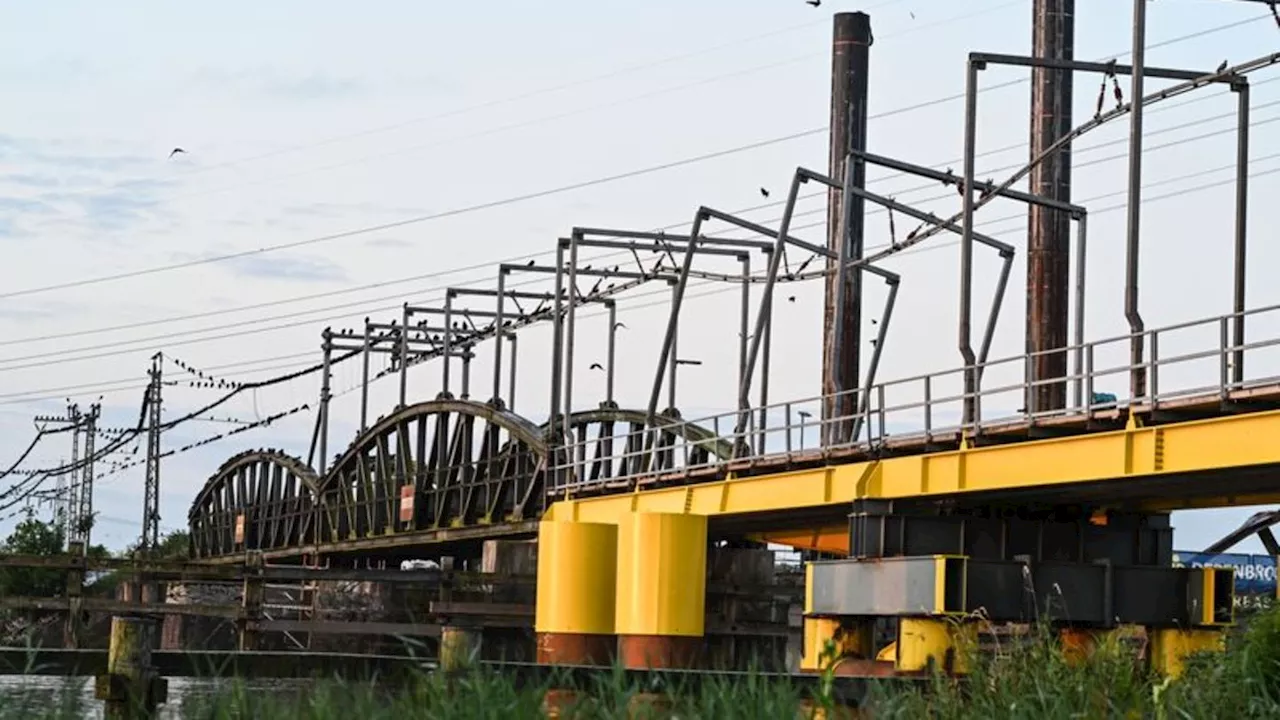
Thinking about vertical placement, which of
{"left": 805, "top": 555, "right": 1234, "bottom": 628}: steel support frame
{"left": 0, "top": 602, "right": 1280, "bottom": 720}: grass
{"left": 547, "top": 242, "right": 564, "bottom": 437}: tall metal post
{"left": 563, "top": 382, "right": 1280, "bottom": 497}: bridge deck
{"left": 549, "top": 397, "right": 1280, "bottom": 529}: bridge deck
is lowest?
{"left": 0, "top": 602, "right": 1280, "bottom": 720}: grass

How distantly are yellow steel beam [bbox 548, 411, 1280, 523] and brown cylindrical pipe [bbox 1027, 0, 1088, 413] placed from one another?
4.83m

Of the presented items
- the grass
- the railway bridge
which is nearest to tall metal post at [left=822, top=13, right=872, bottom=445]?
the railway bridge

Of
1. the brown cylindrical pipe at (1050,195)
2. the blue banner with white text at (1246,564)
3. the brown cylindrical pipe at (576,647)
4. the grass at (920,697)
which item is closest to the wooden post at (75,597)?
the brown cylindrical pipe at (576,647)

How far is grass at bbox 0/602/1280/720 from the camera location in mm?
→ 14344

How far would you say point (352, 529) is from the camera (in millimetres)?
78062

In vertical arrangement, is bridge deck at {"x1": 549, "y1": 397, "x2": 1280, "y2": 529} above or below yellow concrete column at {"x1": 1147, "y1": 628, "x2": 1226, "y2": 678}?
above

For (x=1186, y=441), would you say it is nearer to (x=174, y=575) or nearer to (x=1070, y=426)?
(x=1070, y=426)

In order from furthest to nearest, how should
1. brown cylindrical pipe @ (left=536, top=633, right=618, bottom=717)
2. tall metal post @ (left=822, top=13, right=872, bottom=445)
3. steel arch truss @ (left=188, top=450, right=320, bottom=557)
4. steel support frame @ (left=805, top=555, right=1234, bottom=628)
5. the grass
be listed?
steel arch truss @ (left=188, top=450, right=320, bottom=557) → tall metal post @ (left=822, top=13, right=872, bottom=445) → brown cylindrical pipe @ (left=536, top=633, right=618, bottom=717) → steel support frame @ (left=805, top=555, right=1234, bottom=628) → the grass

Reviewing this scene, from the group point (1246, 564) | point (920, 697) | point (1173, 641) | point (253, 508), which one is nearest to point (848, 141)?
point (1173, 641)

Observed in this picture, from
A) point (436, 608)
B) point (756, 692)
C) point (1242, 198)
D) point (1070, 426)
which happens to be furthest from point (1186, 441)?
point (436, 608)

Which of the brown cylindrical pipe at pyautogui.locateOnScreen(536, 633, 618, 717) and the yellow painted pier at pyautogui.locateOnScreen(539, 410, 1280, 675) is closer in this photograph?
the yellow painted pier at pyautogui.locateOnScreen(539, 410, 1280, 675)

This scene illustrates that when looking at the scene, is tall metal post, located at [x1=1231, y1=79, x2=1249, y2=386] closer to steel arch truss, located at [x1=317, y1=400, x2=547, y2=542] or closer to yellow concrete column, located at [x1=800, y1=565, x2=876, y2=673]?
yellow concrete column, located at [x1=800, y1=565, x2=876, y2=673]

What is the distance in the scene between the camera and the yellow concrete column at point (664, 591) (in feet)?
142

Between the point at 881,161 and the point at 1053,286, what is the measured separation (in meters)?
3.90
